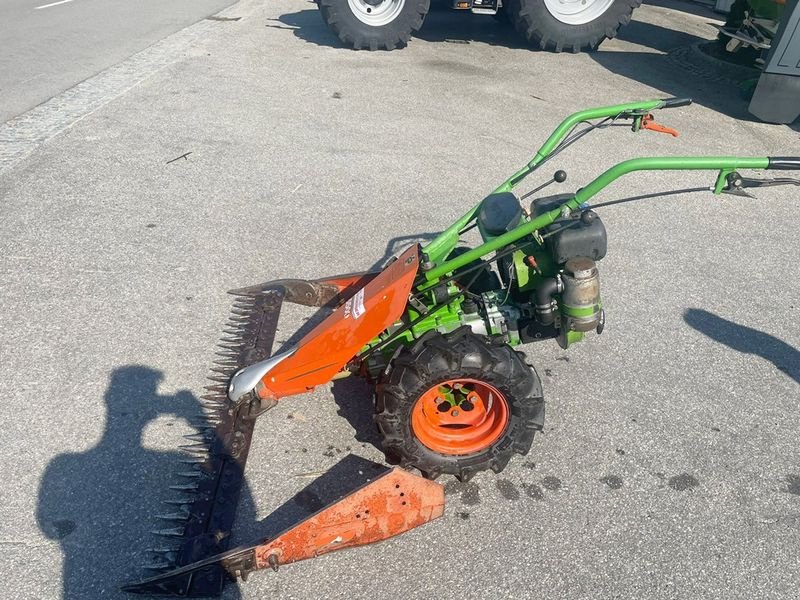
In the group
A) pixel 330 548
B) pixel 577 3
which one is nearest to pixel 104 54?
pixel 577 3

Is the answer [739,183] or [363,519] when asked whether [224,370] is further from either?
[739,183]

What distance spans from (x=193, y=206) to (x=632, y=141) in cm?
447

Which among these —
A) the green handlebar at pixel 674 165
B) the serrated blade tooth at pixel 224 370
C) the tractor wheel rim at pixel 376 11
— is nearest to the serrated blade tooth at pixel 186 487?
the serrated blade tooth at pixel 224 370

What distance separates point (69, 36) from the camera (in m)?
9.65

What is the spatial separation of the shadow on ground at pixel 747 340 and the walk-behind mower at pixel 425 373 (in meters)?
1.50

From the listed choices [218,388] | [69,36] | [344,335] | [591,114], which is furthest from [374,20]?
[344,335]

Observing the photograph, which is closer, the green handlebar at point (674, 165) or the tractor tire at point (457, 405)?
the green handlebar at point (674, 165)

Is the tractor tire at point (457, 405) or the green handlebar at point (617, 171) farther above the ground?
the green handlebar at point (617, 171)

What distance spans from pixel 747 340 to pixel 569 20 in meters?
6.83

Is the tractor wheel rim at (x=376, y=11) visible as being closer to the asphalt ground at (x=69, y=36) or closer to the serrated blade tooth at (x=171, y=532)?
the asphalt ground at (x=69, y=36)

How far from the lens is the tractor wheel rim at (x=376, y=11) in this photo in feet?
29.9

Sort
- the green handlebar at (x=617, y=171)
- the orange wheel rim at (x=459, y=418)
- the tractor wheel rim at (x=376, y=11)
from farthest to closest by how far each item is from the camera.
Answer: the tractor wheel rim at (x=376, y=11), the orange wheel rim at (x=459, y=418), the green handlebar at (x=617, y=171)

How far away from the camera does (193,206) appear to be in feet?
17.4

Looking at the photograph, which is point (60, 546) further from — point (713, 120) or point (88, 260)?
point (713, 120)
